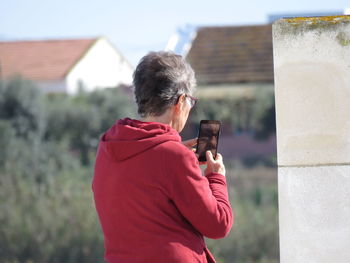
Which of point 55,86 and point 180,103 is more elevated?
point 180,103

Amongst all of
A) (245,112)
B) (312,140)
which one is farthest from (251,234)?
(312,140)

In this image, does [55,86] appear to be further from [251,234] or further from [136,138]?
[136,138]

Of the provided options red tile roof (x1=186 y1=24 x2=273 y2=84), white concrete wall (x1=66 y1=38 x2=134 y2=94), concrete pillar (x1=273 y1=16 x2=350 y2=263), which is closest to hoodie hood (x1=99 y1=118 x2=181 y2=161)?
concrete pillar (x1=273 y1=16 x2=350 y2=263)

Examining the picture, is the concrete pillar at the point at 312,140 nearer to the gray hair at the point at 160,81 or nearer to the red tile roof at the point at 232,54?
the gray hair at the point at 160,81

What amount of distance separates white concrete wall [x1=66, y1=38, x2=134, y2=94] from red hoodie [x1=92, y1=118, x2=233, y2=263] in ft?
71.2

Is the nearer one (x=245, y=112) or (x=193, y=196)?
(x=193, y=196)

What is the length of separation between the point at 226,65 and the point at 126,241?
16855 millimetres

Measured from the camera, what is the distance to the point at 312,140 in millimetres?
2480

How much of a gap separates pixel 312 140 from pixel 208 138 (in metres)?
0.42

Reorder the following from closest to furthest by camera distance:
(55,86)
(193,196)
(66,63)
Answer: 1. (193,196)
2. (55,86)
3. (66,63)

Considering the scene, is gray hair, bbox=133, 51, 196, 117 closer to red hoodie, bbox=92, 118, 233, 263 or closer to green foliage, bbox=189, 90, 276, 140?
red hoodie, bbox=92, 118, 233, 263

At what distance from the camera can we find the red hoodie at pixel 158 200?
204 centimetres

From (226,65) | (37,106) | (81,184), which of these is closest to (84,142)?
(37,106)

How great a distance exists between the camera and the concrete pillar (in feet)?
8.09
